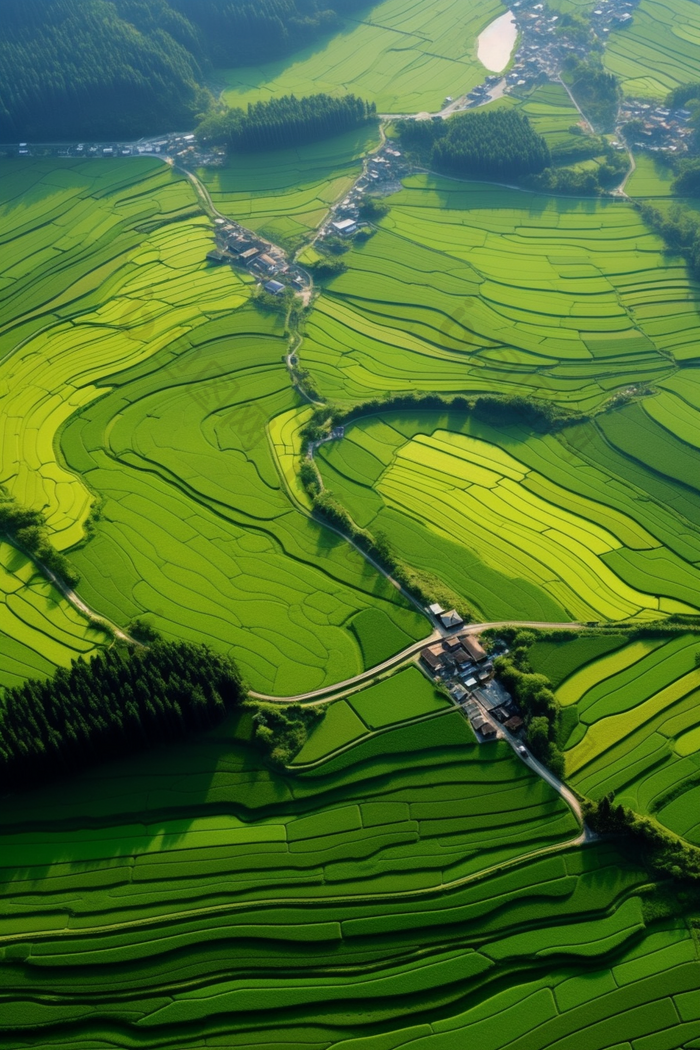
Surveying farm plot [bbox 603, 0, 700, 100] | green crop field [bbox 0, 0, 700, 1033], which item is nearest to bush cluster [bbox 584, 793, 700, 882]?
green crop field [bbox 0, 0, 700, 1033]

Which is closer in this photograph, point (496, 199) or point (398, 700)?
point (398, 700)

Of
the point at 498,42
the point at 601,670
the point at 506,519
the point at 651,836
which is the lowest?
the point at 651,836

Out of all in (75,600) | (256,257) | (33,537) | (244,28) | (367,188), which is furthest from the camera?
(244,28)

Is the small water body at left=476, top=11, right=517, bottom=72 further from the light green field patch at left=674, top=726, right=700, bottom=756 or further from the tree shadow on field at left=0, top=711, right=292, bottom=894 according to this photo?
the tree shadow on field at left=0, top=711, right=292, bottom=894

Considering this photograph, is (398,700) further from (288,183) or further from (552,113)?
(552,113)

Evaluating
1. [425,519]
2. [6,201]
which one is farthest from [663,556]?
[6,201]

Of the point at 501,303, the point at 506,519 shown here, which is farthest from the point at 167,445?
the point at 501,303

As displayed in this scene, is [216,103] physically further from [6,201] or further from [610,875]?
[610,875]

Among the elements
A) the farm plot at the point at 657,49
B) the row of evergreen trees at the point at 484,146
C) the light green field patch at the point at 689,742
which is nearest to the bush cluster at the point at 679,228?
the row of evergreen trees at the point at 484,146
